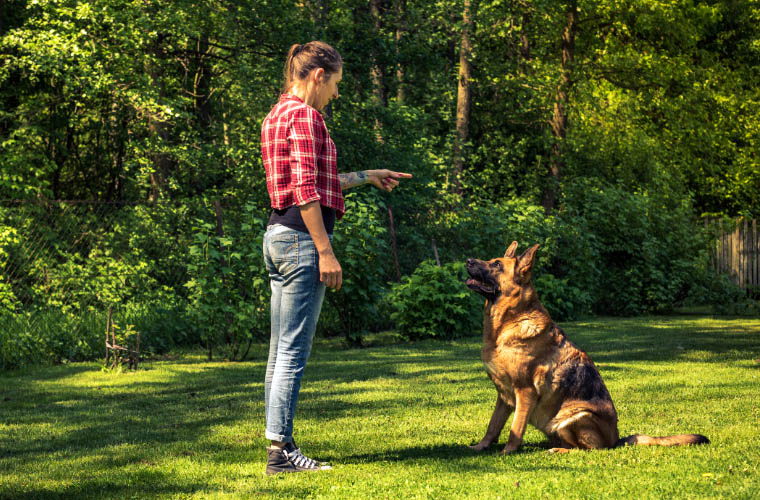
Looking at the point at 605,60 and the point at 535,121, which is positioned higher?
the point at 605,60

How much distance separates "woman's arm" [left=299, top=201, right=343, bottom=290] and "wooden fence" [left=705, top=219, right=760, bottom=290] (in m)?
19.7

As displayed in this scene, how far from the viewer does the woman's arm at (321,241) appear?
4375 millimetres

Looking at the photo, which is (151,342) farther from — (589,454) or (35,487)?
(589,454)

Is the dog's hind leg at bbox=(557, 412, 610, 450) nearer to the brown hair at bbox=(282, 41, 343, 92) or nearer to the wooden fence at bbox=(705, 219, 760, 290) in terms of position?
the brown hair at bbox=(282, 41, 343, 92)

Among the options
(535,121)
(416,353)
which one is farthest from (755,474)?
(535,121)

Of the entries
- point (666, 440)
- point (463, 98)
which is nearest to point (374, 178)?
point (666, 440)

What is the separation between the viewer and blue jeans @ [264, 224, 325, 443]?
14.6 feet

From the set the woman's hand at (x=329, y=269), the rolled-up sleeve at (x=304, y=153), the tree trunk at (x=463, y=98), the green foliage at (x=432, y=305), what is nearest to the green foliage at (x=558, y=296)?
the green foliage at (x=432, y=305)

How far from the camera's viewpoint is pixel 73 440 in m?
6.06

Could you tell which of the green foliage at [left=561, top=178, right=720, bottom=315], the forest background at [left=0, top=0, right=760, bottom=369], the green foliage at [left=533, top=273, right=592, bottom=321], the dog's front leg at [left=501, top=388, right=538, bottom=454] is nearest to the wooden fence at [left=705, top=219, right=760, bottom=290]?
the forest background at [left=0, top=0, right=760, bottom=369]

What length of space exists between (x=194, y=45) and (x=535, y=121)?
423 inches

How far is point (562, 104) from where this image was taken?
2484 centimetres

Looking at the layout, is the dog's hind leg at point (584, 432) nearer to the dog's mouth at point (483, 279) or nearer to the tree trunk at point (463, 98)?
the dog's mouth at point (483, 279)

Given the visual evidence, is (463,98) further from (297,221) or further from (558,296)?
(297,221)
